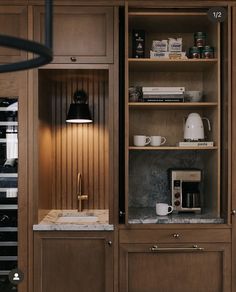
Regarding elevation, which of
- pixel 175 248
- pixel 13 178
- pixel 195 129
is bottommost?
pixel 175 248

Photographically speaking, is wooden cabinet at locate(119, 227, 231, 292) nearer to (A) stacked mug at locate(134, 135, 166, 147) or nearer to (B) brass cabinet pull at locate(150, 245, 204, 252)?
(B) brass cabinet pull at locate(150, 245, 204, 252)

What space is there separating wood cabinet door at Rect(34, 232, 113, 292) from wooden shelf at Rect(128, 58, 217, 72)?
1.13 meters

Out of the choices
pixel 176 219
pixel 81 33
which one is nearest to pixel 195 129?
pixel 176 219

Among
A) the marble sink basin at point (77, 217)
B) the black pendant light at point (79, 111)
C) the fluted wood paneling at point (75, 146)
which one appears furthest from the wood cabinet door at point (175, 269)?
the black pendant light at point (79, 111)

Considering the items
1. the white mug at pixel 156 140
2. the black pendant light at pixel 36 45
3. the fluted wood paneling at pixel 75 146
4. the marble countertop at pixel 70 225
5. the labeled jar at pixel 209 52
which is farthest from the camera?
the fluted wood paneling at pixel 75 146

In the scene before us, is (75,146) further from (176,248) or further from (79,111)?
(176,248)

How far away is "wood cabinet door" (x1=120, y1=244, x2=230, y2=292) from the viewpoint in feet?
8.41

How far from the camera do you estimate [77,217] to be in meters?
2.92

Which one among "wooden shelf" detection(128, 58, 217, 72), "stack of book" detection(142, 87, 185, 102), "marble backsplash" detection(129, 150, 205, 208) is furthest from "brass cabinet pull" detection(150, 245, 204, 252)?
"wooden shelf" detection(128, 58, 217, 72)

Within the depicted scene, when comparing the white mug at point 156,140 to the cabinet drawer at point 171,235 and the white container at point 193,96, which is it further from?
the cabinet drawer at point 171,235

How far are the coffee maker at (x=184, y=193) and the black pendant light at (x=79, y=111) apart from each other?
29.0 inches

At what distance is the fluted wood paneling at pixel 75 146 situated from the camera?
308 centimetres

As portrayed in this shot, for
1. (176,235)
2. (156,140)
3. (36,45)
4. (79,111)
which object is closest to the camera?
(36,45)

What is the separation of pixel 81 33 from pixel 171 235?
4.60 feet
